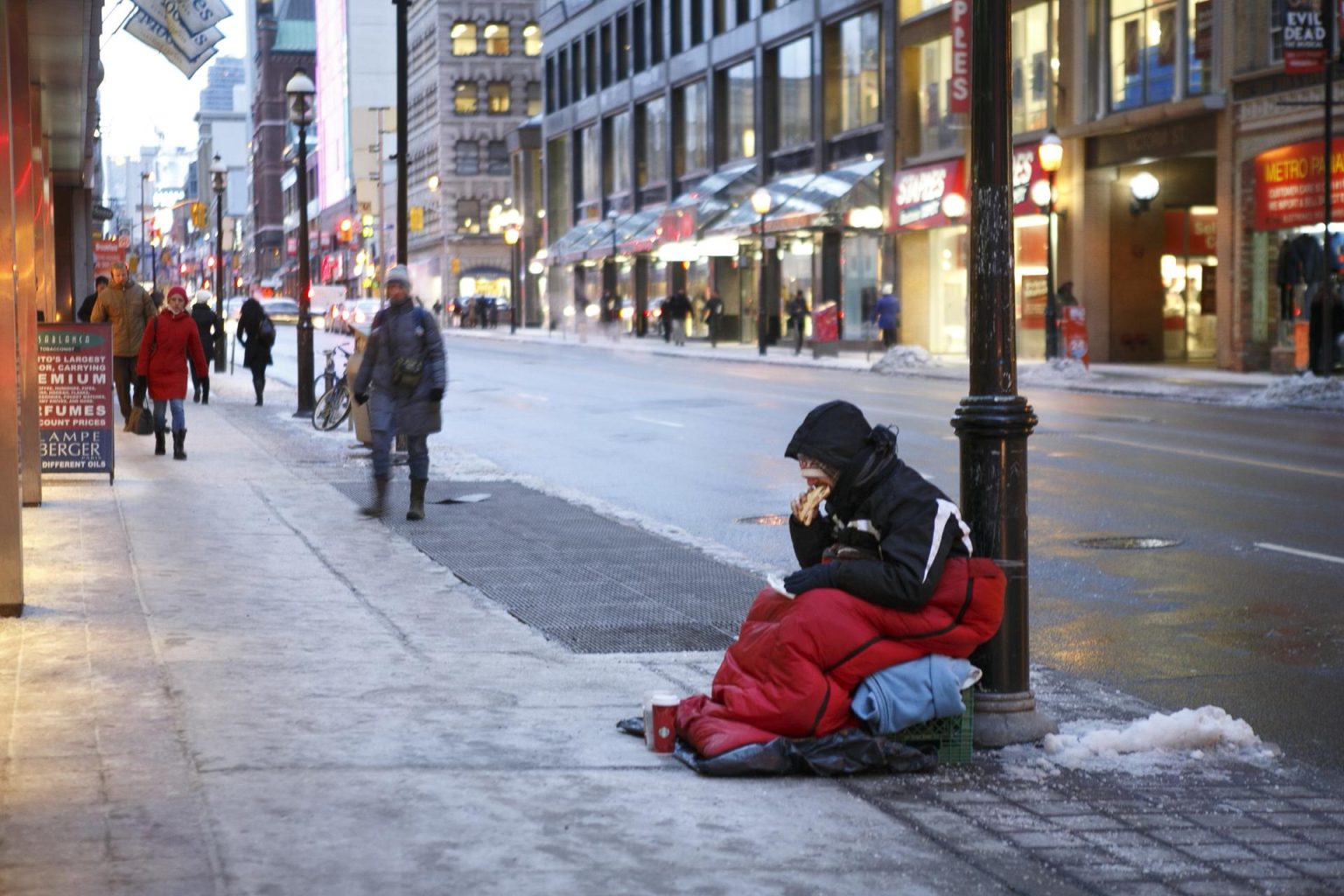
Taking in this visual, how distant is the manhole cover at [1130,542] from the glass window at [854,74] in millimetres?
42421

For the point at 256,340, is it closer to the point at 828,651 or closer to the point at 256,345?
the point at 256,345

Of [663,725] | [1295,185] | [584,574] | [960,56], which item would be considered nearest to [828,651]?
[663,725]

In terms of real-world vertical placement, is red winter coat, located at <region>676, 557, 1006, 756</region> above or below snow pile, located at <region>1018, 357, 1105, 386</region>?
below

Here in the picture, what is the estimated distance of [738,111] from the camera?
67562 mm

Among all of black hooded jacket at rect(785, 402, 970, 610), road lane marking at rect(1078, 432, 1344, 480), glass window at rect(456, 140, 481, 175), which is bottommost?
road lane marking at rect(1078, 432, 1344, 480)

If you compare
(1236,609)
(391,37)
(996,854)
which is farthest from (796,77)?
(391,37)

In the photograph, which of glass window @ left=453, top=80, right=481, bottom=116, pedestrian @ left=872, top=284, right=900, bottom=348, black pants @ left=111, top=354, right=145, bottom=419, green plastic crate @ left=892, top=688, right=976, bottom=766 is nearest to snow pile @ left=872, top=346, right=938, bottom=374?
pedestrian @ left=872, top=284, right=900, bottom=348

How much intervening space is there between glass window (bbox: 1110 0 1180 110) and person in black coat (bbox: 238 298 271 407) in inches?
761

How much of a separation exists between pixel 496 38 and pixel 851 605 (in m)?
118

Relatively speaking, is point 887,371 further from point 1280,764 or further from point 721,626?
point 1280,764

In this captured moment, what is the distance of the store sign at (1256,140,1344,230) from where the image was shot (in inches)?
1350

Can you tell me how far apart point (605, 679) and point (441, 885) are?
3160 millimetres

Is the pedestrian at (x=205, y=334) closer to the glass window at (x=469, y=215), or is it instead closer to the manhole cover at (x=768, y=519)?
the manhole cover at (x=768, y=519)

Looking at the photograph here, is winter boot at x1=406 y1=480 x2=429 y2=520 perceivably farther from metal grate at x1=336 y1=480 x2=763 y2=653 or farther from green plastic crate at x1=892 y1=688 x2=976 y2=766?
green plastic crate at x1=892 y1=688 x2=976 y2=766
